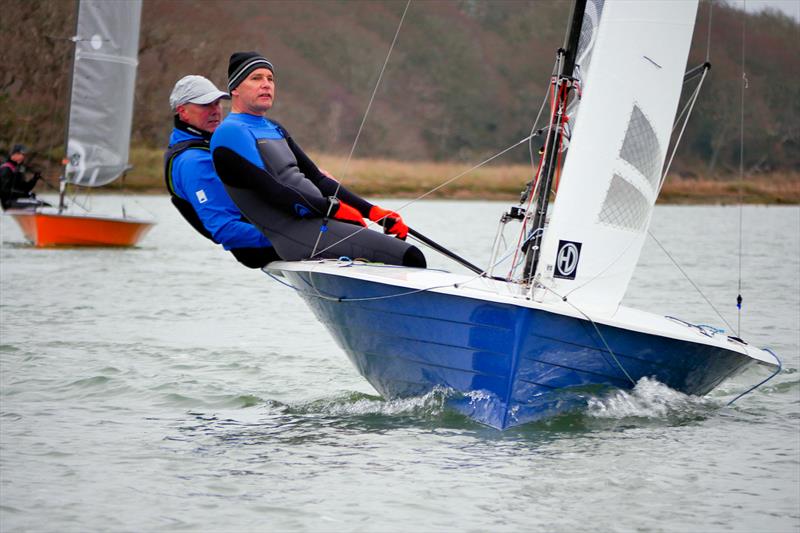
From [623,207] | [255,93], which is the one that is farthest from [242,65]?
[623,207]

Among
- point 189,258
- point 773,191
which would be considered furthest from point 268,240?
point 773,191

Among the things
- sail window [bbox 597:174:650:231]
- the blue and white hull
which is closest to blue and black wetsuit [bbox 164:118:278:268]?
the blue and white hull

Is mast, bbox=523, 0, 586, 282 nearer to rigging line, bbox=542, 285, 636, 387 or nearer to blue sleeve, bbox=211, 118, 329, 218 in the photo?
rigging line, bbox=542, 285, 636, 387

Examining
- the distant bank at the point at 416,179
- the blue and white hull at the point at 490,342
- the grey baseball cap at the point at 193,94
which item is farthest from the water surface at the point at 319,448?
the distant bank at the point at 416,179

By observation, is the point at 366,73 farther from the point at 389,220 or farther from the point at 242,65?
the point at 389,220

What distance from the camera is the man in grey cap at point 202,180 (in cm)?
644

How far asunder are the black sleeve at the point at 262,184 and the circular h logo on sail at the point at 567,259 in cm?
126

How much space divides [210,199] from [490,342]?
1.79 meters

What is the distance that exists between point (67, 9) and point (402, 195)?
35.7ft

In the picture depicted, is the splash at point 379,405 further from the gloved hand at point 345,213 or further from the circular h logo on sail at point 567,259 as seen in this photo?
the gloved hand at point 345,213

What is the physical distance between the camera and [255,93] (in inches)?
248

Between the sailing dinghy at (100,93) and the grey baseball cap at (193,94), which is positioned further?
the sailing dinghy at (100,93)

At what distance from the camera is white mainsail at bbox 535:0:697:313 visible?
5.80 m

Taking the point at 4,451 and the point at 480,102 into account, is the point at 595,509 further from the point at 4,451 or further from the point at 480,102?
the point at 480,102
